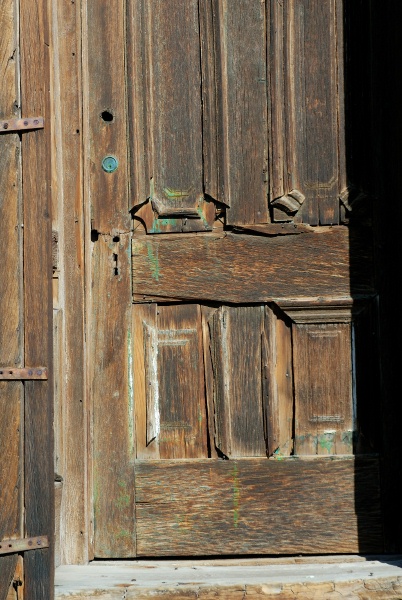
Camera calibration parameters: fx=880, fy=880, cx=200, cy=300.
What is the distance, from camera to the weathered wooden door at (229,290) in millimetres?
3004

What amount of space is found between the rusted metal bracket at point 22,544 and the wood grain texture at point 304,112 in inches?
51.8

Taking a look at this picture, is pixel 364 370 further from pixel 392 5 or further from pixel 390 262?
pixel 392 5

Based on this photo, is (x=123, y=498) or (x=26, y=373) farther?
(x=123, y=498)

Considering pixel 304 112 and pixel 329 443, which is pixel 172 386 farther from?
pixel 304 112

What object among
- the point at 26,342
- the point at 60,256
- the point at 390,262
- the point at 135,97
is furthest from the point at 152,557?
the point at 135,97

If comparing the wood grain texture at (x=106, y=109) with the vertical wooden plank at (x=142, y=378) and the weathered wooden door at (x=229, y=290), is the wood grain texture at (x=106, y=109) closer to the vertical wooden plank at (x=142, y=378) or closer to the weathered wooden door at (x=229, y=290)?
the weathered wooden door at (x=229, y=290)

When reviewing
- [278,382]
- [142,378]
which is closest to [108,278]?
[142,378]

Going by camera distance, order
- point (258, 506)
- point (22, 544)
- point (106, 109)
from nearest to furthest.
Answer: point (22, 544) → point (258, 506) → point (106, 109)

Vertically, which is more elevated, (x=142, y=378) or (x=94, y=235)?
(x=94, y=235)

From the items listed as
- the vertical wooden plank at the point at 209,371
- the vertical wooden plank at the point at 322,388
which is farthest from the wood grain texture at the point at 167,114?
the vertical wooden plank at the point at 322,388

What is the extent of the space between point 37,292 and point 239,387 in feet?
2.55

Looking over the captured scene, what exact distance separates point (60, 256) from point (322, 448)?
1113 mm

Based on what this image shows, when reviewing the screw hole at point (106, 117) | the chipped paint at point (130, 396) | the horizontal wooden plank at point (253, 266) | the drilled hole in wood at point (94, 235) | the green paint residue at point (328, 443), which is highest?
the screw hole at point (106, 117)

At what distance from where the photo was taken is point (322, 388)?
3.02 metres
